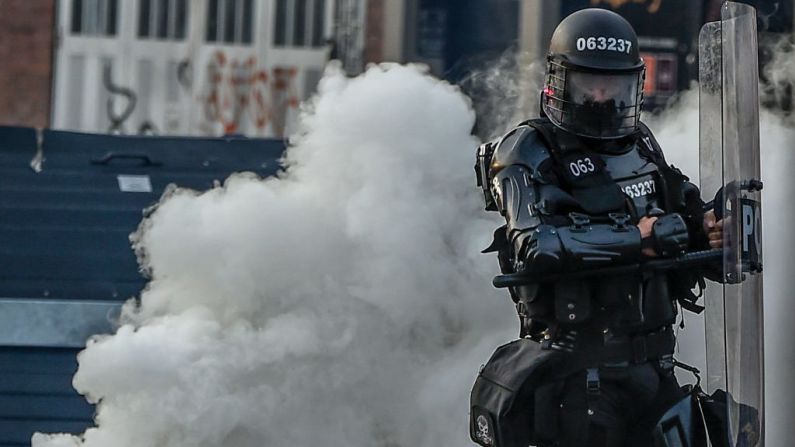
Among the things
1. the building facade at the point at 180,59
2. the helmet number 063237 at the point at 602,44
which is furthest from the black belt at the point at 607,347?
the building facade at the point at 180,59

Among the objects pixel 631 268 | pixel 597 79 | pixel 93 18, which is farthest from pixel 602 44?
pixel 93 18

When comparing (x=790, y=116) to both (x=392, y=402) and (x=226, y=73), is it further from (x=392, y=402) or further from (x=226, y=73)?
(x=226, y=73)

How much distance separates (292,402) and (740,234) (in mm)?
1715

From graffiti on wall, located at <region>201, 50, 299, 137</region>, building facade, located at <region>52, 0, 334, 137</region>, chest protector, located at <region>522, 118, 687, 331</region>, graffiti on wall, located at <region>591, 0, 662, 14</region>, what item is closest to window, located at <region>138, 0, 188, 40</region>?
building facade, located at <region>52, 0, 334, 137</region>

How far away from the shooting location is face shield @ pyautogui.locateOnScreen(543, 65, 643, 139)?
3684 millimetres

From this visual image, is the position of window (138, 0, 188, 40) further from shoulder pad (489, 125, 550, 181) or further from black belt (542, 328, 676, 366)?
black belt (542, 328, 676, 366)

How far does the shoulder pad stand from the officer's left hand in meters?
0.42

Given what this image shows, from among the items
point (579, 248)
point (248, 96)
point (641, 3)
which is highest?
point (641, 3)

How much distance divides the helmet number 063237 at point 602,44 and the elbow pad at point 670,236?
1.56 feet

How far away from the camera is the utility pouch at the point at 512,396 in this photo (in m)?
3.65

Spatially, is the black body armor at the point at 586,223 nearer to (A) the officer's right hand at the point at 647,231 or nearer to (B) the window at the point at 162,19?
(A) the officer's right hand at the point at 647,231

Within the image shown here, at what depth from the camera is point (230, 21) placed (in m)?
11.1

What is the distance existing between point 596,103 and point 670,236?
0.42 metres

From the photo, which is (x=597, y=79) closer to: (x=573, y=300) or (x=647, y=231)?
(x=647, y=231)
